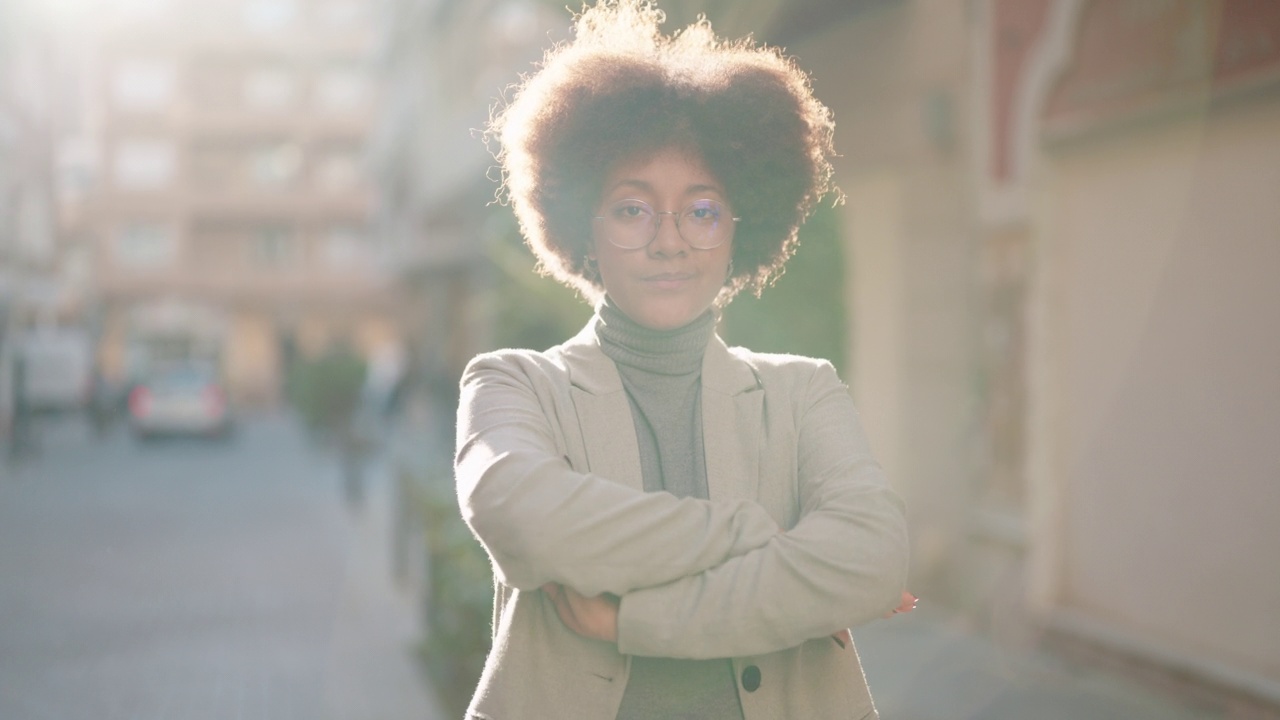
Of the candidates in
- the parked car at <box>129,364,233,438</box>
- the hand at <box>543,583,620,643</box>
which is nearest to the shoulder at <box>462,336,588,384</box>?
the hand at <box>543,583,620,643</box>

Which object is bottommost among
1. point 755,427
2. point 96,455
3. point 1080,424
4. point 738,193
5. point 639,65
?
point 96,455

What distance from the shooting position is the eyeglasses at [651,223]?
205 cm

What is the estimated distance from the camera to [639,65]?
2.19 meters

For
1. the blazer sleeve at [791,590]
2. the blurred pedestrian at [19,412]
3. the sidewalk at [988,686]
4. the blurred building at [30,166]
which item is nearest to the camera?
the blazer sleeve at [791,590]

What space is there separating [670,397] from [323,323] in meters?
55.5

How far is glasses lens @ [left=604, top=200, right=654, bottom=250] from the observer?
2.05 m

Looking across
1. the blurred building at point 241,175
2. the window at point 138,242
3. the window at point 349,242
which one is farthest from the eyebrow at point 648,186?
the window at point 138,242

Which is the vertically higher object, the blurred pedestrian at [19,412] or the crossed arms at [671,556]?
the crossed arms at [671,556]

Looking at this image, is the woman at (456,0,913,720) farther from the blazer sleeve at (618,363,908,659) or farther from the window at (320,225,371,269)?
the window at (320,225,371,269)

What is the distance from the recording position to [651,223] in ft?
6.72

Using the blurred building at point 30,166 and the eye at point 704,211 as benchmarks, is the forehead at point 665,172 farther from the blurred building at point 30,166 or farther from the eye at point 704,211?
the blurred building at point 30,166

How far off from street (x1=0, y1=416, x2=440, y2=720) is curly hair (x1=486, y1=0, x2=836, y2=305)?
4.08 meters

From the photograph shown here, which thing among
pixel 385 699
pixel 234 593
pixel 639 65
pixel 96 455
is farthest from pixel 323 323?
pixel 639 65

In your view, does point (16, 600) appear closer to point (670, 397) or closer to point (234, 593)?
point (234, 593)
